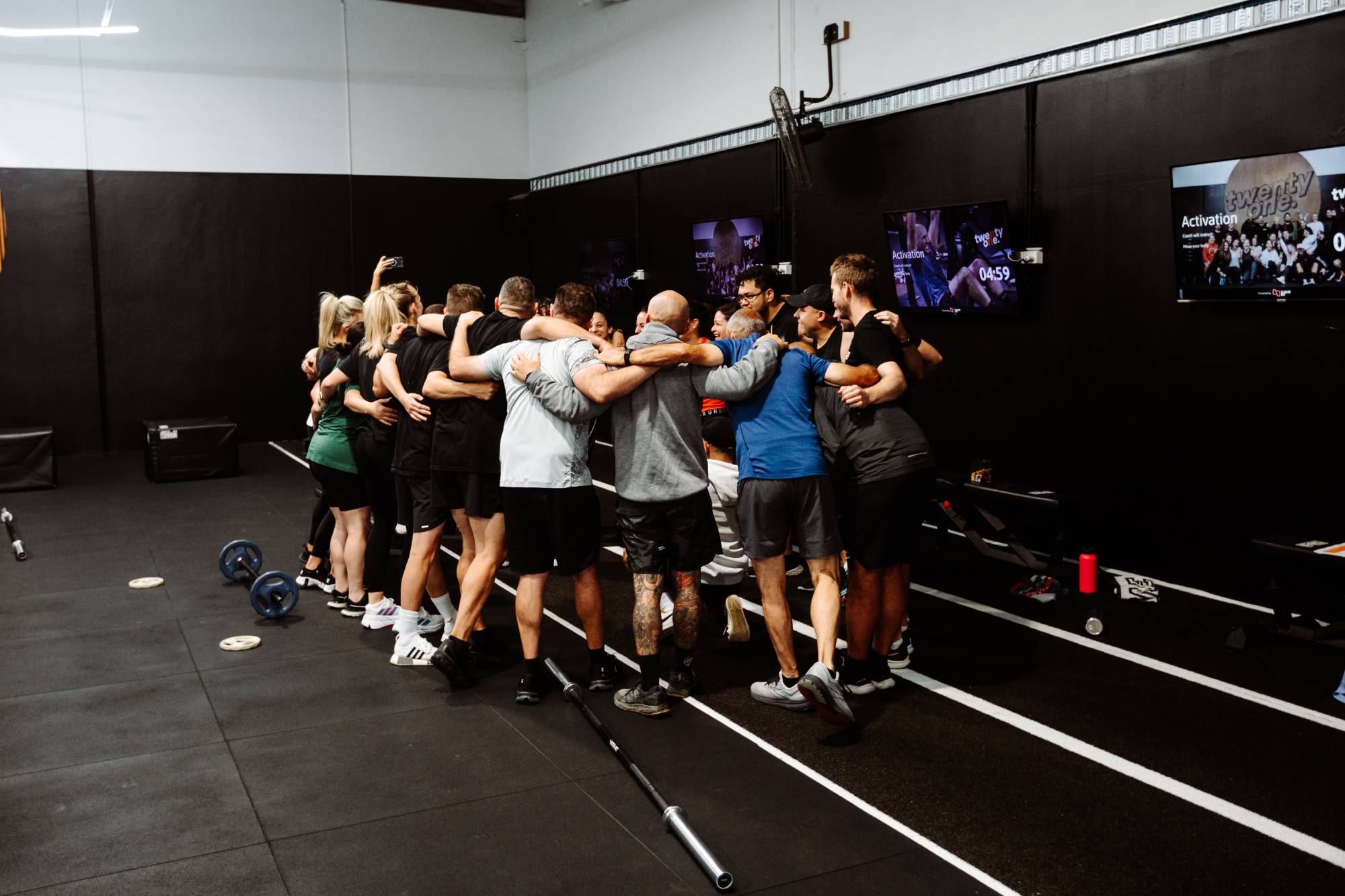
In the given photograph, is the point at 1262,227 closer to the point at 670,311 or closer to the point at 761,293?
the point at 761,293

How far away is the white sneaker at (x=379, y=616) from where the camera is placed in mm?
5465

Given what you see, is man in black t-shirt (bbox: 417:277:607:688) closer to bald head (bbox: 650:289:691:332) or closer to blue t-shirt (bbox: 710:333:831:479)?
bald head (bbox: 650:289:691:332)

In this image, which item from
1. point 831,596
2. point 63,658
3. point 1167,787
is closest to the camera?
point 1167,787

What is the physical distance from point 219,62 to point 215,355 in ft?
10.1

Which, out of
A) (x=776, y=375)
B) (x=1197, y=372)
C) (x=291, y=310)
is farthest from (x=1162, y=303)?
(x=291, y=310)

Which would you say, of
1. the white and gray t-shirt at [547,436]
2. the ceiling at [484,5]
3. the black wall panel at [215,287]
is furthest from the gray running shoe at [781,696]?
the ceiling at [484,5]

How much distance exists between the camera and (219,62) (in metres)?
11.8

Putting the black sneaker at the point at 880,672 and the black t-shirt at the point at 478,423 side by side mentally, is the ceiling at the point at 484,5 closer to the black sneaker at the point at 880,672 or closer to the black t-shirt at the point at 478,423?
the black t-shirt at the point at 478,423

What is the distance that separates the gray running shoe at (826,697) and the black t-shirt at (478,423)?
1624 millimetres

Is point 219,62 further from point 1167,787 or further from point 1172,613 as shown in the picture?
point 1167,787

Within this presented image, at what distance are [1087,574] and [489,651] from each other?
3175 millimetres

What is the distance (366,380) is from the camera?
17.7ft

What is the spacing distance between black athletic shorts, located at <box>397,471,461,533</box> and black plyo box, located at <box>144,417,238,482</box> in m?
5.60

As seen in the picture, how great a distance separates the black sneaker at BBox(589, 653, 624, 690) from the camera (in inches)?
181
